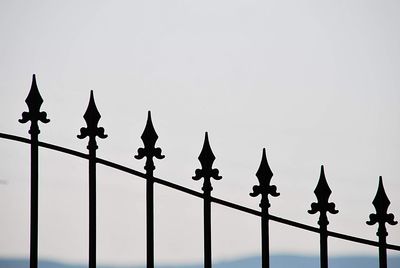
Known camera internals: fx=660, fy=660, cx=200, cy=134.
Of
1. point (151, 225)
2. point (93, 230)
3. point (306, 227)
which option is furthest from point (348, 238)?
point (93, 230)

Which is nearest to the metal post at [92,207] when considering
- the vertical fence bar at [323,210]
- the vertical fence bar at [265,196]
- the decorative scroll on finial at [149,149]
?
the decorative scroll on finial at [149,149]

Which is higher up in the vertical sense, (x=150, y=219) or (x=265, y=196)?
(x=265, y=196)

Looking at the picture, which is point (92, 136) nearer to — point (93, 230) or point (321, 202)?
point (93, 230)

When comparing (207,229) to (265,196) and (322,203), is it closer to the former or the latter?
(265,196)

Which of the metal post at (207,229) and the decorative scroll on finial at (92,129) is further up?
the decorative scroll on finial at (92,129)

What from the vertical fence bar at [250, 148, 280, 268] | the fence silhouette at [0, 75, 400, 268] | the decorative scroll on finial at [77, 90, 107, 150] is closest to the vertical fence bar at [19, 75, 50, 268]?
the fence silhouette at [0, 75, 400, 268]

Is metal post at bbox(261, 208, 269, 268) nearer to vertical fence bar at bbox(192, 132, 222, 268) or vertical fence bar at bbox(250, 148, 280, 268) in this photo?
vertical fence bar at bbox(250, 148, 280, 268)

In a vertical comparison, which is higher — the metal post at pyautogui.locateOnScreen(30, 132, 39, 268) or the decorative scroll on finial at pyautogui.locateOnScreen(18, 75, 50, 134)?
the decorative scroll on finial at pyautogui.locateOnScreen(18, 75, 50, 134)

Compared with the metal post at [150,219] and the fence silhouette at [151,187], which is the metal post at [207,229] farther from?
the metal post at [150,219]

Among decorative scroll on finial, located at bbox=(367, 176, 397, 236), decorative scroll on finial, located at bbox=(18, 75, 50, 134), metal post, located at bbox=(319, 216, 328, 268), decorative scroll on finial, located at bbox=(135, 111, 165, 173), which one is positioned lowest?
metal post, located at bbox=(319, 216, 328, 268)

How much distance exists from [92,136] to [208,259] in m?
0.94

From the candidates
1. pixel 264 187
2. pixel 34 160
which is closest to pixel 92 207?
pixel 34 160

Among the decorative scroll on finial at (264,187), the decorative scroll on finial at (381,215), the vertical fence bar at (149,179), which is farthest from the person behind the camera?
the decorative scroll on finial at (381,215)

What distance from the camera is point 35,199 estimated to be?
3.61m
